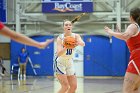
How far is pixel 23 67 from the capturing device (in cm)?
2480

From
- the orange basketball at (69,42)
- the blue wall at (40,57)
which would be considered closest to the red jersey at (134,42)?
the orange basketball at (69,42)

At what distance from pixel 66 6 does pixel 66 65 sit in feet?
53.8

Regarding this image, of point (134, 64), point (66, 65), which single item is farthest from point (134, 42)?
point (66, 65)

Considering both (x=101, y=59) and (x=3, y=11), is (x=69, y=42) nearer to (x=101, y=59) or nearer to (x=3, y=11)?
(x=101, y=59)

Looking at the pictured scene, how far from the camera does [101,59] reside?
25.3 metres

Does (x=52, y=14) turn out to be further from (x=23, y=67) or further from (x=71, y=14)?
(x=23, y=67)

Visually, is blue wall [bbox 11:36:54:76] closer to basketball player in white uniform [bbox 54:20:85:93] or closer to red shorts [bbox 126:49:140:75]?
basketball player in white uniform [bbox 54:20:85:93]

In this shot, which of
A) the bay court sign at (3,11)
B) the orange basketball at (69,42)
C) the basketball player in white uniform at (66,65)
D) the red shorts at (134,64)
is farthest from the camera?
the bay court sign at (3,11)

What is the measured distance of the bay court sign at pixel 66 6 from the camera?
2480 cm

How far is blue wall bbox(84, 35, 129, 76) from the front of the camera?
2483cm

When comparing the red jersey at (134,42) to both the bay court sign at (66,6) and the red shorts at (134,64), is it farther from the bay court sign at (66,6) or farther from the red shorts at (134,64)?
the bay court sign at (66,6)

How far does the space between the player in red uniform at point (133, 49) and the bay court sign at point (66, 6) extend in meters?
18.3

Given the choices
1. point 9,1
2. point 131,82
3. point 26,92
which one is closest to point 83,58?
point 9,1

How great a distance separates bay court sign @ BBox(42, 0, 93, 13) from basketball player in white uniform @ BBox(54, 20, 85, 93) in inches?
625
